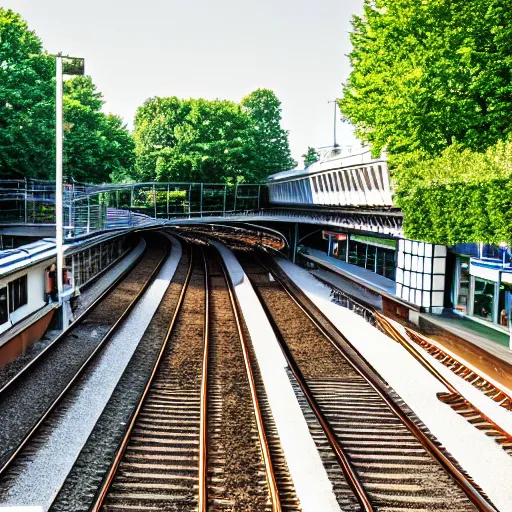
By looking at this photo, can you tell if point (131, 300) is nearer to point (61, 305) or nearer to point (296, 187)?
point (61, 305)

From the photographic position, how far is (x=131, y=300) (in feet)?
103

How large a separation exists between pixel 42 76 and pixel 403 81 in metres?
36.1

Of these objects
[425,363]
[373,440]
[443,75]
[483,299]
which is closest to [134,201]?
[443,75]

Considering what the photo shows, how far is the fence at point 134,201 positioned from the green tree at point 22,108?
1614 mm

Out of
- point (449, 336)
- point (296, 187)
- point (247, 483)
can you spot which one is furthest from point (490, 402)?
point (296, 187)

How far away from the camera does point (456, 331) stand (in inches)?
918

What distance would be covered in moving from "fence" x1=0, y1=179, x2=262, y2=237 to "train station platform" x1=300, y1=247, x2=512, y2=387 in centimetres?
1699

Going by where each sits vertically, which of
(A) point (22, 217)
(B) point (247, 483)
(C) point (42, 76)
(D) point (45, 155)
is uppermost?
(C) point (42, 76)

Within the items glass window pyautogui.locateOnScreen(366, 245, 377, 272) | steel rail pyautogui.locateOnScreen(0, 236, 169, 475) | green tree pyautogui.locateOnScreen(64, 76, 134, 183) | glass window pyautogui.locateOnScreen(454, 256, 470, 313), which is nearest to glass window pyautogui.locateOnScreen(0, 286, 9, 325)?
steel rail pyautogui.locateOnScreen(0, 236, 169, 475)

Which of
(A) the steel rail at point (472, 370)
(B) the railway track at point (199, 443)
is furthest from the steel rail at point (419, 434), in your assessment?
(B) the railway track at point (199, 443)

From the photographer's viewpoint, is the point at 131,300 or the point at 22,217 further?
the point at 22,217

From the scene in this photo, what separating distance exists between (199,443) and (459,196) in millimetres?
14469

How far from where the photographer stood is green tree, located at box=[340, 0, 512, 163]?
75.5 ft

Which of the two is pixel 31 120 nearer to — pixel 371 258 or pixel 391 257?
pixel 371 258
